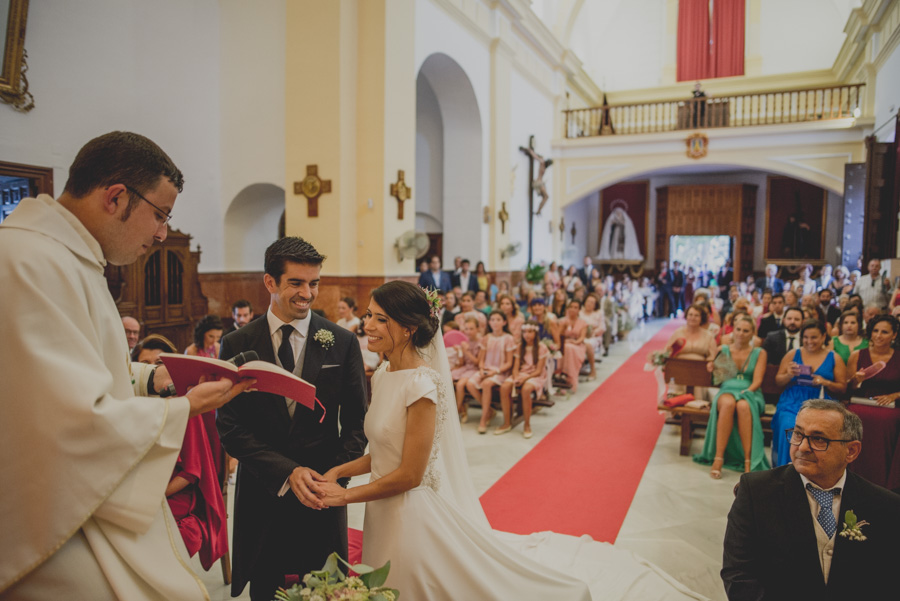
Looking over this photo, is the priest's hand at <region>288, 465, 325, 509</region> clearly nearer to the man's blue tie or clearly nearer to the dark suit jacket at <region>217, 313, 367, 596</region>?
the dark suit jacket at <region>217, 313, 367, 596</region>

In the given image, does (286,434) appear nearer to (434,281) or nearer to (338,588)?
(338,588)

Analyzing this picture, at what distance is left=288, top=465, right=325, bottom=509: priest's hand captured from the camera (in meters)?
1.87

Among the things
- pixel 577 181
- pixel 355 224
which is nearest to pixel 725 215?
pixel 577 181

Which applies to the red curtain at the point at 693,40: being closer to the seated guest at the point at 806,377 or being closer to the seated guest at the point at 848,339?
the seated guest at the point at 848,339

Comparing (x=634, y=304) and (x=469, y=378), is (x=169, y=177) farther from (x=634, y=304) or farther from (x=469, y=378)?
(x=634, y=304)

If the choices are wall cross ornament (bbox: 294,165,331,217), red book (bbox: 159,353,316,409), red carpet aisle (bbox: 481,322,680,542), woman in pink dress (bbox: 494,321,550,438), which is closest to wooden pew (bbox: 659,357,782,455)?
red carpet aisle (bbox: 481,322,680,542)

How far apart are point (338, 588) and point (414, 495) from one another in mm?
574

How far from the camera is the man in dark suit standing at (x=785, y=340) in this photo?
5039 mm

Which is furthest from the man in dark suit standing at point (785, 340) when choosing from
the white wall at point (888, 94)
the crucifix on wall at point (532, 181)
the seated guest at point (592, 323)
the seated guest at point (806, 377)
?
the crucifix on wall at point (532, 181)

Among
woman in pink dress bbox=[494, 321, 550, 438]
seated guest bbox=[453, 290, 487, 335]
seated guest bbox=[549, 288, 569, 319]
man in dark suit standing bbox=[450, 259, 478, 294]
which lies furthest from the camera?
man in dark suit standing bbox=[450, 259, 478, 294]

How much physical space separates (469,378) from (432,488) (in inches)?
160

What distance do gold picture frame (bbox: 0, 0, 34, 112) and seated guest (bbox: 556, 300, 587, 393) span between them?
21.7 ft

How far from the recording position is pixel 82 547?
1.17m

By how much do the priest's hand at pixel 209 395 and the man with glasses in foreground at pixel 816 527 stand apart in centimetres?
176
